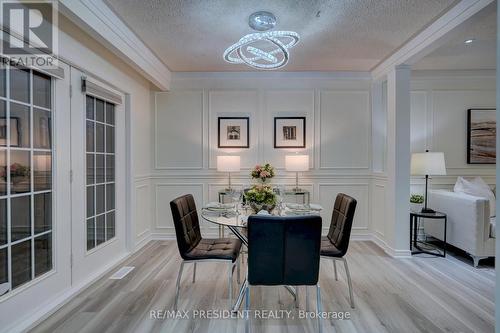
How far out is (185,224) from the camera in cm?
248

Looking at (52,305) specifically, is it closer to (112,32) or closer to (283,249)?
(283,249)

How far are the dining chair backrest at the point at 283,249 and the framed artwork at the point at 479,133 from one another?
3955mm

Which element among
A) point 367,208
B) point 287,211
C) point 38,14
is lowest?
point 367,208

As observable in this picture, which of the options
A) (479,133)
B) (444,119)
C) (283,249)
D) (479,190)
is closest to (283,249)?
(283,249)

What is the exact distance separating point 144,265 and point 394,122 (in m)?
3.65

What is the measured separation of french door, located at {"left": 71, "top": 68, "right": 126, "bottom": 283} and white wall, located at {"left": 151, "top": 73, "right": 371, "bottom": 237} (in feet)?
2.96

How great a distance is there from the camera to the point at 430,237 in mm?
4379

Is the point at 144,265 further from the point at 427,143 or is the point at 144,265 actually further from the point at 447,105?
the point at 447,105

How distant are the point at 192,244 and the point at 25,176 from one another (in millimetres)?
1410

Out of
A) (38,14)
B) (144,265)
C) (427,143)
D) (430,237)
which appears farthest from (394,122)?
(38,14)

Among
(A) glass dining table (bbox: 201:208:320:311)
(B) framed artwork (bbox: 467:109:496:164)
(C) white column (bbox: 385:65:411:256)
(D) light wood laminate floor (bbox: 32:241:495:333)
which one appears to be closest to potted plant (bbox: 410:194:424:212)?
(C) white column (bbox: 385:65:411:256)

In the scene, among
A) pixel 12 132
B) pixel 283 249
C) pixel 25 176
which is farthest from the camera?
pixel 25 176

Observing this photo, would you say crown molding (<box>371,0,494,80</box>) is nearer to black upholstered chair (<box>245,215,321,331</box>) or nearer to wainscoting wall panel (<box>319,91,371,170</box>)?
wainscoting wall panel (<box>319,91,371,170</box>)

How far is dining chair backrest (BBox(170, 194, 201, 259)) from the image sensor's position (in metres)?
2.32
